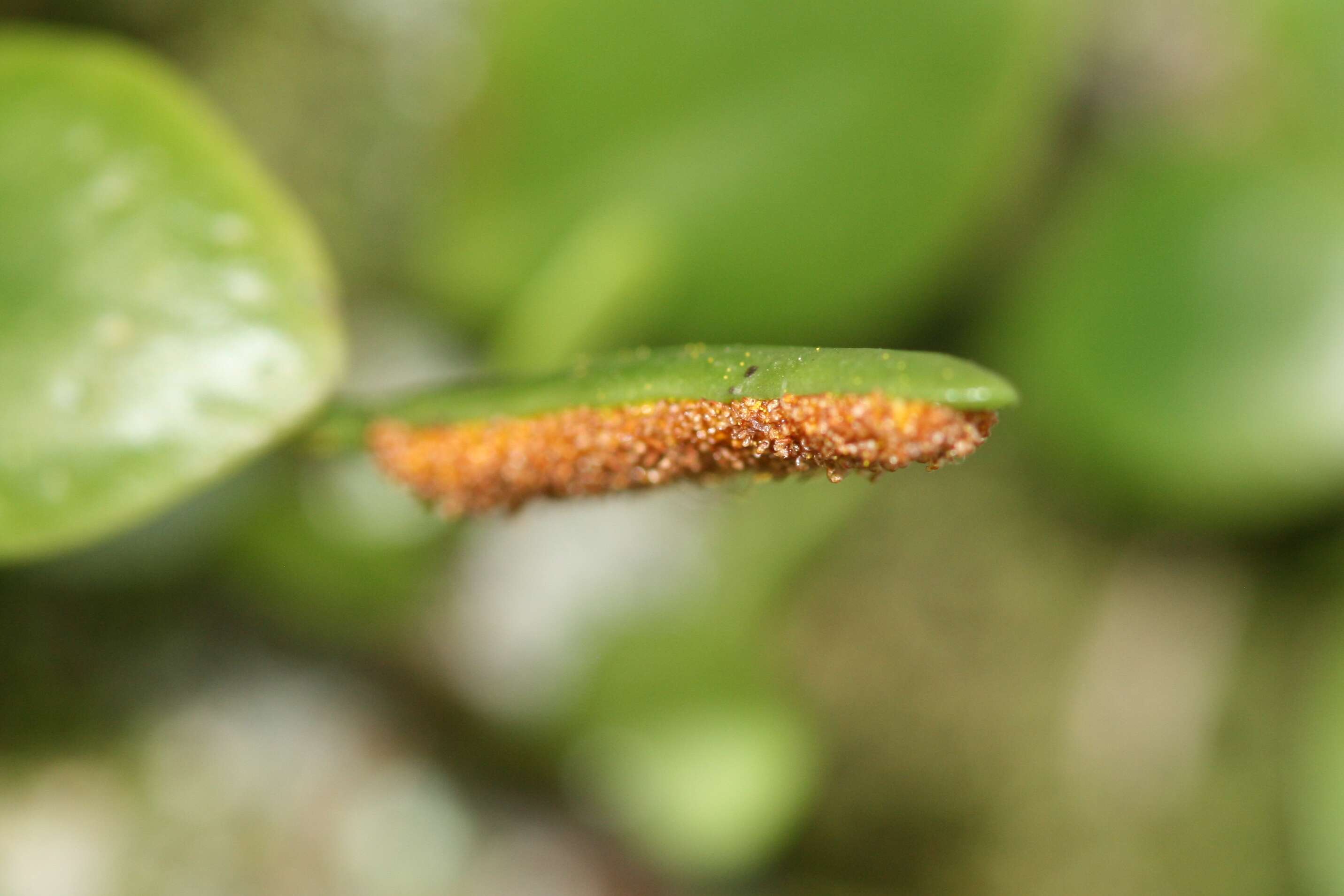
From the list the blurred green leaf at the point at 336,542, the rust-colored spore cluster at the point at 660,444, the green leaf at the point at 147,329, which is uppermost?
the blurred green leaf at the point at 336,542

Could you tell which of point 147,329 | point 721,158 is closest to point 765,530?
point 721,158

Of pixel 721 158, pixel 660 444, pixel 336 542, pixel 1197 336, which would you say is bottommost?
pixel 660 444

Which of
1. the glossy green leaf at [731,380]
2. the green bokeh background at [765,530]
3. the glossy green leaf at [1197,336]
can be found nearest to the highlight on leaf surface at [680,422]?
the glossy green leaf at [731,380]

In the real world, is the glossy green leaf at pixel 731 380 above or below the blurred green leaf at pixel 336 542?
below

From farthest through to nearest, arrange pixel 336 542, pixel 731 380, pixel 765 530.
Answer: pixel 765 530
pixel 336 542
pixel 731 380

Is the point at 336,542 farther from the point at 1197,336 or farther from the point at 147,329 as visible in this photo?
the point at 1197,336

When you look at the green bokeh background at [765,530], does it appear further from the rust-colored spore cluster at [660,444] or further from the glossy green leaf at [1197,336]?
the rust-colored spore cluster at [660,444]

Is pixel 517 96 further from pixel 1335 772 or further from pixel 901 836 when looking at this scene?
pixel 1335 772
